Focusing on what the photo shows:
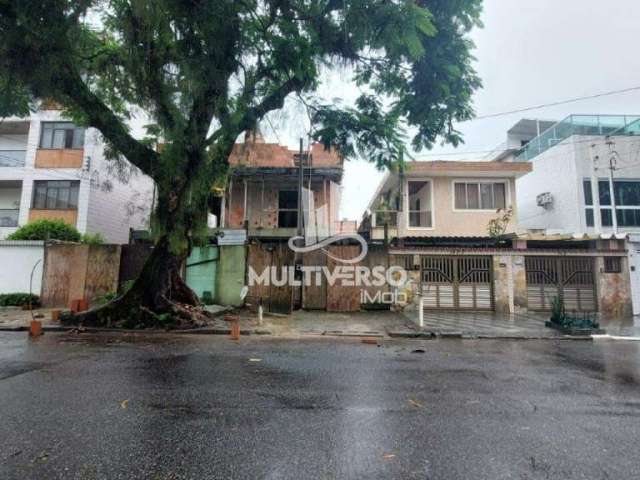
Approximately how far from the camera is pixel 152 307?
9.84 meters

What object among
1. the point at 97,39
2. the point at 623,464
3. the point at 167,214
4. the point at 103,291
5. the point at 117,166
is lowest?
the point at 623,464

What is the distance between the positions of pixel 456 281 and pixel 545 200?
1027cm

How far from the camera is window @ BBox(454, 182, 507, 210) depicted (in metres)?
16.8

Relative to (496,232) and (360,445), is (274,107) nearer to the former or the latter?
(360,445)

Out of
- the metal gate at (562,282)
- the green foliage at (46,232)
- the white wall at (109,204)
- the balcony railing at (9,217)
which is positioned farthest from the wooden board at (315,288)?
the balcony railing at (9,217)

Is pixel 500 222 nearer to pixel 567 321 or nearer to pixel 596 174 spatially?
pixel 596 174

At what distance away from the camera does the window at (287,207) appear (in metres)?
19.0

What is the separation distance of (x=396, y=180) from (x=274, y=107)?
9584 millimetres

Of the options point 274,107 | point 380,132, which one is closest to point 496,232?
point 380,132

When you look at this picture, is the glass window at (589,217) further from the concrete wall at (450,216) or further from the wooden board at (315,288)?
the wooden board at (315,288)

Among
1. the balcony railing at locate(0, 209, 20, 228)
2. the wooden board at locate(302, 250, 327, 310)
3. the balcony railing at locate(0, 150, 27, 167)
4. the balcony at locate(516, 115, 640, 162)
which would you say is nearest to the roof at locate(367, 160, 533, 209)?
the balcony at locate(516, 115, 640, 162)

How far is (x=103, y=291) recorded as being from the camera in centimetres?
1341

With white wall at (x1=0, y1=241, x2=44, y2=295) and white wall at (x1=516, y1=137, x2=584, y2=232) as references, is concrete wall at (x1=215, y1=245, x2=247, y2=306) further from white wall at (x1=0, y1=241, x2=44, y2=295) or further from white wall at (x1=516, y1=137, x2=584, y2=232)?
white wall at (x1=516, y1=137, x2=584, y2=232)

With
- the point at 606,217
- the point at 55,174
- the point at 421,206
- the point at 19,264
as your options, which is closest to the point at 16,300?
the point at 19,264
